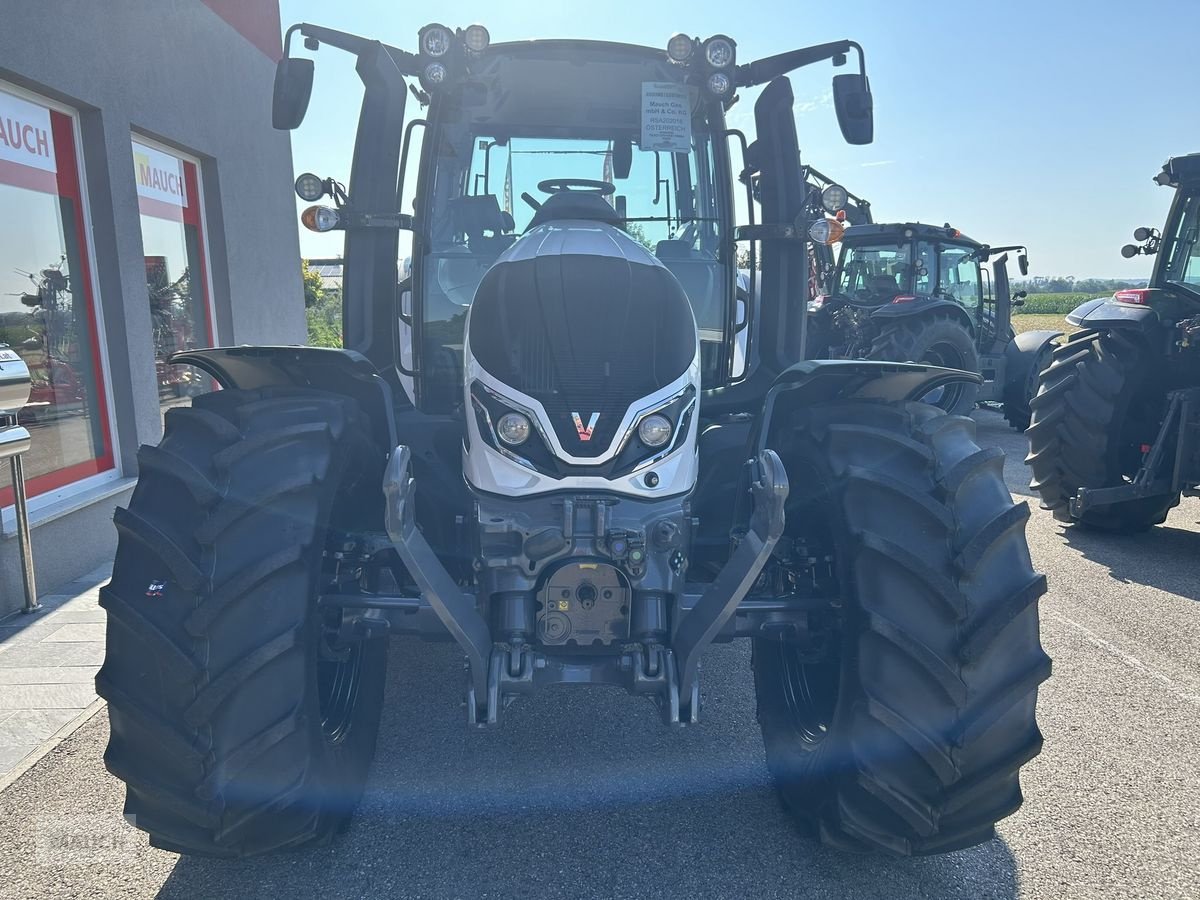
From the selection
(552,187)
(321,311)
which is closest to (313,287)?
(321,311)

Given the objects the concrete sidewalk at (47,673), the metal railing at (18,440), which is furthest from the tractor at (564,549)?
the metal railing at (18,440)

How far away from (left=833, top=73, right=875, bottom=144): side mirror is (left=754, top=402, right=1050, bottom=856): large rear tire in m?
1.26

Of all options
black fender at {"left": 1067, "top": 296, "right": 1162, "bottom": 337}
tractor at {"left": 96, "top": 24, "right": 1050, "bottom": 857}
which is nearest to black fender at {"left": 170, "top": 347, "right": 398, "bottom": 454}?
tractor at {"left": 96, "top": 24, "right": 1050, "bottom": 857}

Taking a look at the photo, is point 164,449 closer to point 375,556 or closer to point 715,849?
point 375,556

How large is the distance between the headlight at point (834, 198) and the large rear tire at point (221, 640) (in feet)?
6.49

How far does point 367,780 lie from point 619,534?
1.32m

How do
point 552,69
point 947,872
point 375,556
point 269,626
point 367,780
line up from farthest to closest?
point 552,69
point 367,780
point 375,556
point 947,872
point 269,626

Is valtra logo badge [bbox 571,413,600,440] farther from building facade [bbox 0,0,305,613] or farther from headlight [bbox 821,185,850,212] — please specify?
building facade [bbox 0,0,305,613]

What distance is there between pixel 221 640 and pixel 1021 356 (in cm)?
1059

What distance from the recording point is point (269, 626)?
6.54 ft

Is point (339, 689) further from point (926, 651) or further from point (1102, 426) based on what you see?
point (1102, 426)

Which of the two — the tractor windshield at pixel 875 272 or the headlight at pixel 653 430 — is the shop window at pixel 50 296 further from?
the tractor windshield at pixel 875 272

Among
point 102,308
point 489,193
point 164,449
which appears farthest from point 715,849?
point 102,308

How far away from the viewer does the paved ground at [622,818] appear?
7.54ft
